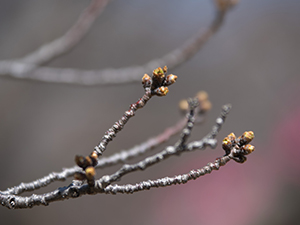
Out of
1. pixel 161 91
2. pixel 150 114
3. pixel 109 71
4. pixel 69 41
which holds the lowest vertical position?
pixel 161 91

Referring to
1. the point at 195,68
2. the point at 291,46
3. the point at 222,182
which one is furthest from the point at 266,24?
the point at 222,182

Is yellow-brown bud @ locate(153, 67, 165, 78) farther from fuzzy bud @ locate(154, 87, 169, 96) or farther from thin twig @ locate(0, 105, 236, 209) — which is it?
thin twig @ locate(0, 105, 236, 209)

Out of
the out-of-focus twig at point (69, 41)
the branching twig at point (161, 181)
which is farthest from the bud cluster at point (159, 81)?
the out-of-focus twig at point (69, 41)

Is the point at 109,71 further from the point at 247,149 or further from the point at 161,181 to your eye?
the point at 247,149

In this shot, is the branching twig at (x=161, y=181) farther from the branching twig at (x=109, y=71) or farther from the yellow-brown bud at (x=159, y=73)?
the branching twig at (x=109, y=71)

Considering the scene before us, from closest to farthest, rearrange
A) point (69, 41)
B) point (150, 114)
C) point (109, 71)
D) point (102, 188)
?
point (102, 188), point (69, 41), point (109, 71), point (150, 114)

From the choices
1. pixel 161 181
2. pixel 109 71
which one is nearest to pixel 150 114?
pixel 109 71

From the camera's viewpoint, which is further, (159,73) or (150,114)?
(150,114)
